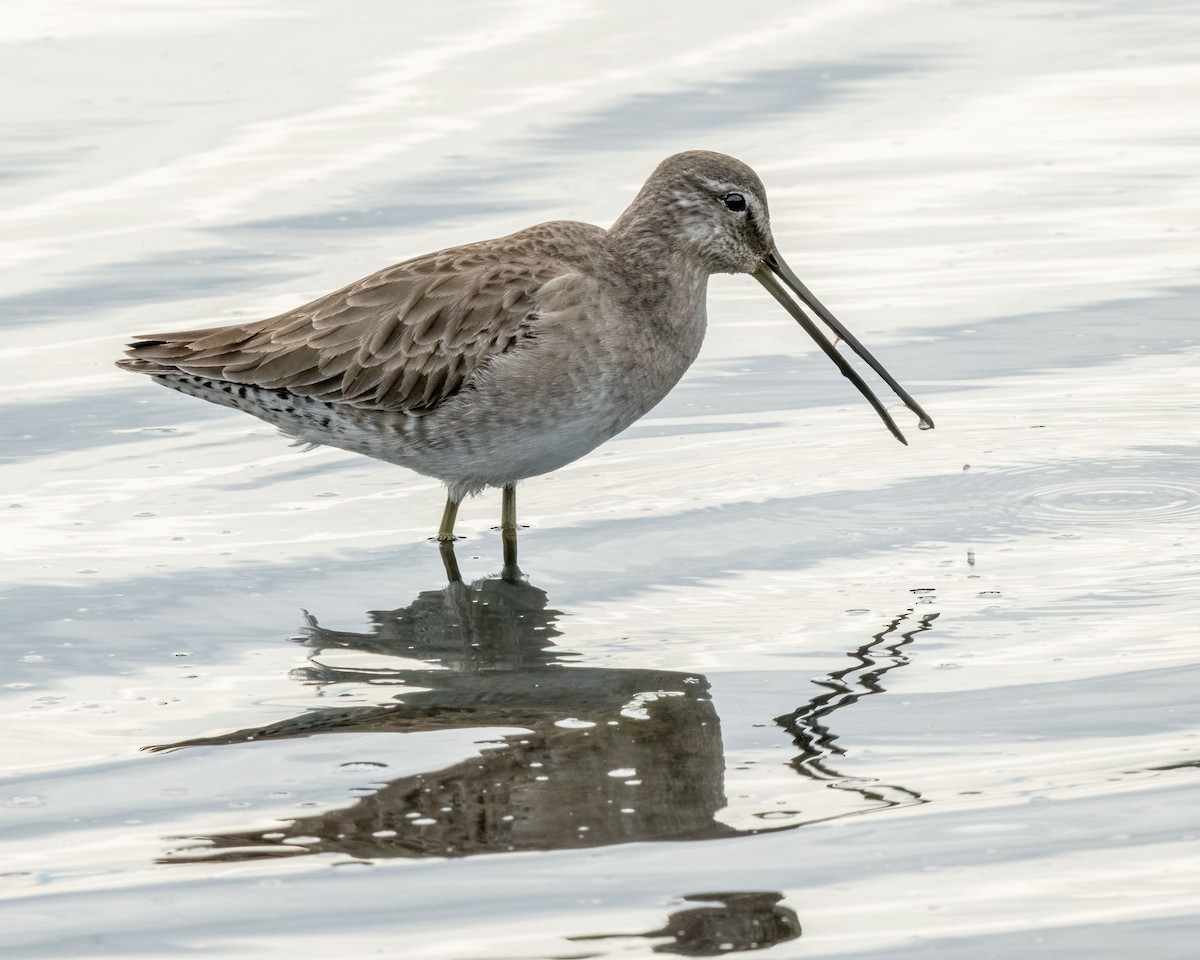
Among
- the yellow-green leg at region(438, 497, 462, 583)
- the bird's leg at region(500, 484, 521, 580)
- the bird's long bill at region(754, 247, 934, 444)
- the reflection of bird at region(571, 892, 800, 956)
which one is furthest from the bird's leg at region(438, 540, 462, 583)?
the reflection of bird at region(571, 892, 800, 956)

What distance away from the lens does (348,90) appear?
14.0m

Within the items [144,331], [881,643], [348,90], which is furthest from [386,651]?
[348,90]

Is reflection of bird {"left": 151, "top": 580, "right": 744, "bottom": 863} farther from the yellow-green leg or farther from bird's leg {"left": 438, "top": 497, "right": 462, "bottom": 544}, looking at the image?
bird's leg {"left": 438, "top": 497, "right": 462, "bottom": 544}

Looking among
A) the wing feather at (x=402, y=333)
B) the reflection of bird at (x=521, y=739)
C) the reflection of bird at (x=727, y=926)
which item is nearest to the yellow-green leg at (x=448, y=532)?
Result: the wing feather at (x=402, y=333)

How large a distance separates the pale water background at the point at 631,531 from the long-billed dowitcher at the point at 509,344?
1.44 feet

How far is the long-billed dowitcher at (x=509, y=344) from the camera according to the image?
8.27 metres

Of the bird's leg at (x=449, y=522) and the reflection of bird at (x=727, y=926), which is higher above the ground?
the bird's leg at (x=449, y=522)

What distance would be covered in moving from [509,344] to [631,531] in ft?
3.05

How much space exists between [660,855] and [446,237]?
6.56m

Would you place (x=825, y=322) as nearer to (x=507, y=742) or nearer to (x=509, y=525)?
(x=509, y=525)

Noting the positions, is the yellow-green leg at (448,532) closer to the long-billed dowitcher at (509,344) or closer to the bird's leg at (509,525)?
the long-billed dowitcher at (509,344)

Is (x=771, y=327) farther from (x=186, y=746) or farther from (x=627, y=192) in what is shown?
(x=186, y=746)

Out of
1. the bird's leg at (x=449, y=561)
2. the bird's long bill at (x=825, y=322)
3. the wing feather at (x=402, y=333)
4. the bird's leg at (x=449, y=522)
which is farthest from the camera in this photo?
the bird's long bill at (x=825, y=322)

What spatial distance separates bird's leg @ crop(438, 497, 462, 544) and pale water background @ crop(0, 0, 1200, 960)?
21 centimetres
